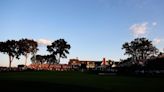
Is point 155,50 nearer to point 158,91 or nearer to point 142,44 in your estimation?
point 142,44

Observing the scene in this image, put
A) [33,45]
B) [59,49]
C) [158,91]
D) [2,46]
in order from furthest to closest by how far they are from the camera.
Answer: [59,49] → [33,45] → [2,46] → [158,91]

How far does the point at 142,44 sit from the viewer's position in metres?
125

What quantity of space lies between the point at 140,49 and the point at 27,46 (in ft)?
178

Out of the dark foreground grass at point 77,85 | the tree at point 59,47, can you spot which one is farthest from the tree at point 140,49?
the dark foreground grass at point 77,85

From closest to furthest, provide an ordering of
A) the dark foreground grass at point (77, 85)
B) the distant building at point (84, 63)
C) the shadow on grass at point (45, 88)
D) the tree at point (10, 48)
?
the shadow on grass at point (45, 88)
the dark foreground grass at point (77, 85)
the tree at point (10, 48)
the distant building at point (84, 63)

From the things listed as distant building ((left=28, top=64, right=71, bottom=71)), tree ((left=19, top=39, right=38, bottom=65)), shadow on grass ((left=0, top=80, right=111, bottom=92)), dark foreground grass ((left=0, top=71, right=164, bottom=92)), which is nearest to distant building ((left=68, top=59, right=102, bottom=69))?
distant building ((left=28, top=64, right=71, bottom=71))

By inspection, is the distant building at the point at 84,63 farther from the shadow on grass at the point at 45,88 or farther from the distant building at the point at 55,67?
the shadow on grass at the point at 45,88

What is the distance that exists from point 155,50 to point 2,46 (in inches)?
2790

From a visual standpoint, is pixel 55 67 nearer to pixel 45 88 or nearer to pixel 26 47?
pixel 26 47

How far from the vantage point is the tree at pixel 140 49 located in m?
125

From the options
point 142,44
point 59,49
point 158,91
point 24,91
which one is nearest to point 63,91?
point 24,91

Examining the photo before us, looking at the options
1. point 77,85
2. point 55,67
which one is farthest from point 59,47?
point 77,85

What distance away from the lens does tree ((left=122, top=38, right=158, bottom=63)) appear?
12525 centimetres

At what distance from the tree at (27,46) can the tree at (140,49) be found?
4613cm
